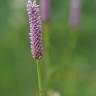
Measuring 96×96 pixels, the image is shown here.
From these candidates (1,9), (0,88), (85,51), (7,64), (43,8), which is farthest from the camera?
(1,9)

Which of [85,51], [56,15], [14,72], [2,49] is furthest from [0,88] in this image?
[56,15]

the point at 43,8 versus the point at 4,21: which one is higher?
the point at 43,8

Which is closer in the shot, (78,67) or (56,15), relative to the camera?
(78,67)

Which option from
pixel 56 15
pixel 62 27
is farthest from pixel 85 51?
pixel 56 15

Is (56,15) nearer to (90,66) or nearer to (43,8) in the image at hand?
(90,66)

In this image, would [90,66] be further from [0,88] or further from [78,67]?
[0,88]

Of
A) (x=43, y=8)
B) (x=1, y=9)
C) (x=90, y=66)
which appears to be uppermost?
(x=43, y=8)

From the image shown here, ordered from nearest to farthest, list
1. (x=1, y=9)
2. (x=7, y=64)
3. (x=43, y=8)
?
(x=43, y=8) < (x=7, y=64) < (x=1, y=9)
